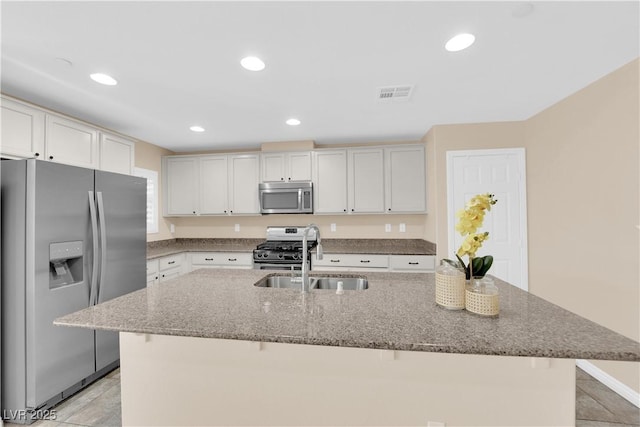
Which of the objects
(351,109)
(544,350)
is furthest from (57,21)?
(544,350)

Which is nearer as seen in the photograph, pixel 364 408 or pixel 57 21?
pixel 364 408

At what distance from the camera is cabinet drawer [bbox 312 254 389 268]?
3611 mm

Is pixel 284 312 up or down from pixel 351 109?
down

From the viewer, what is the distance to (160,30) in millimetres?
Answer: 1609

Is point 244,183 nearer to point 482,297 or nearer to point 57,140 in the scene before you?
point 57,140

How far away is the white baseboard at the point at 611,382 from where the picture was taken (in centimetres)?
202

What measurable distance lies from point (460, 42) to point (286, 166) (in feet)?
8.73

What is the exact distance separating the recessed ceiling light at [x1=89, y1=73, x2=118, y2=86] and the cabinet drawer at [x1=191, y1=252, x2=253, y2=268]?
2400 mm

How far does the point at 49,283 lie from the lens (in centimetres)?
196

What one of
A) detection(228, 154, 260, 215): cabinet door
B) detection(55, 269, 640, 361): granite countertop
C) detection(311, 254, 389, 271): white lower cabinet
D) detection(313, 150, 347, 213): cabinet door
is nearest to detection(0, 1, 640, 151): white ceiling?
detection(313, 150, 347, 213): cabinet door

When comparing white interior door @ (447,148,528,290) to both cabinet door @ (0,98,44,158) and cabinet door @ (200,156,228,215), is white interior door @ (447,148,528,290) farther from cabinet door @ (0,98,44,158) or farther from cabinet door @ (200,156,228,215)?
cabinet door @ (0,98,44,158)

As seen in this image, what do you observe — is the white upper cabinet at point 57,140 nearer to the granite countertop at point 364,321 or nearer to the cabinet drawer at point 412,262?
the granite countertop at point 364,321

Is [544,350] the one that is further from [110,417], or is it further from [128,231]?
[128,231]

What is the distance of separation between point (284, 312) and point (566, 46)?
238cm
